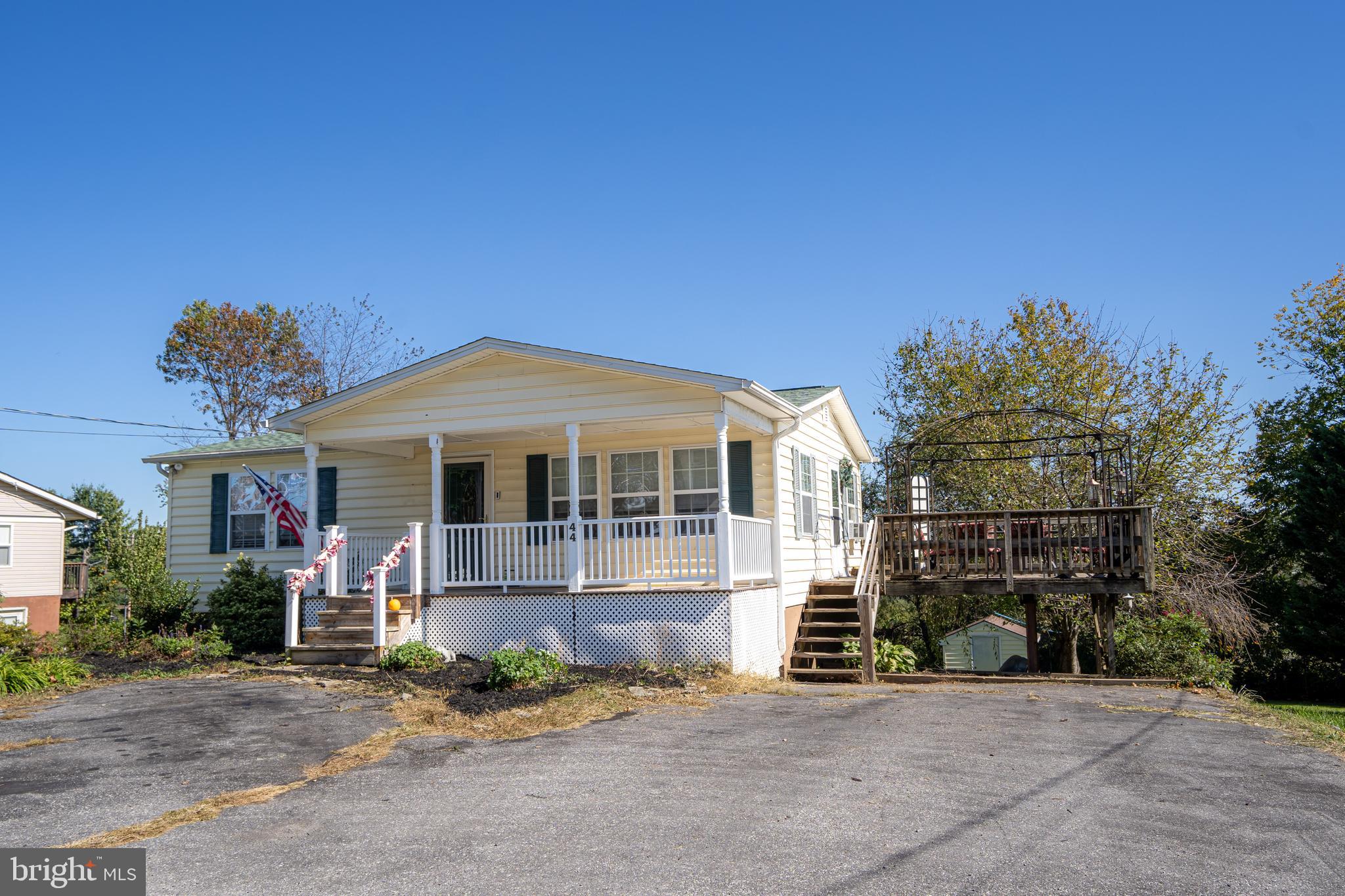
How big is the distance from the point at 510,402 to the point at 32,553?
14413 millimetres

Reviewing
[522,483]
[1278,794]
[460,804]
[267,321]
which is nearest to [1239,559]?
[522,483]

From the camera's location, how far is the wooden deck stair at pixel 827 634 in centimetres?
1451

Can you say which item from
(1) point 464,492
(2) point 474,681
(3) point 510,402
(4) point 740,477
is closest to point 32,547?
(1) point 464,492

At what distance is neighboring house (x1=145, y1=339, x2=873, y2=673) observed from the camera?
13031 millimetres

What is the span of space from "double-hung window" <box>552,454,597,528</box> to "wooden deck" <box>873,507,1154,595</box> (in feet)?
14.7

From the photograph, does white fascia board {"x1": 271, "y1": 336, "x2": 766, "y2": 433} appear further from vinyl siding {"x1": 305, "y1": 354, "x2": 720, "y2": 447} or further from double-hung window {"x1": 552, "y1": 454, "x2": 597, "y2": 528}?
double-hung window {"x1": 552, "y1": 454, "x2": 597, "y2": 528}

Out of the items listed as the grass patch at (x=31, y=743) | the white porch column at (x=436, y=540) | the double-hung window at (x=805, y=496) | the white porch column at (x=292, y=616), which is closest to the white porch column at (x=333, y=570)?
the white porch column at (x=292, y=616)

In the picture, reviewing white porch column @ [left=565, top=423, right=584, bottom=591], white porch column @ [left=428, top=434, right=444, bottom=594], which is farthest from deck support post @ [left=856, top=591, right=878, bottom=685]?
white porch column @ [left=428, top=434, right=444, bottom=594]

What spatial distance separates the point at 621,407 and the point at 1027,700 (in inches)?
246

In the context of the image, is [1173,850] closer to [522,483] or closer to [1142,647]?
[522,483]

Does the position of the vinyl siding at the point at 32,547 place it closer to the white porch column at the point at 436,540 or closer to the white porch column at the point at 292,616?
the white porch column at the point at 292,616

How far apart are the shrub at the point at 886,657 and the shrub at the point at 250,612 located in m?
8.86

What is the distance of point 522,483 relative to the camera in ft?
53.1

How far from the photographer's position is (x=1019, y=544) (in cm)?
1443
